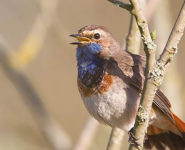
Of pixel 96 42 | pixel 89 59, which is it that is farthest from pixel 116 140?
pixel 96 42

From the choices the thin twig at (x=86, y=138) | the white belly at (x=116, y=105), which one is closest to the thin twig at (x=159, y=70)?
the white belly at (x=116, y=105)

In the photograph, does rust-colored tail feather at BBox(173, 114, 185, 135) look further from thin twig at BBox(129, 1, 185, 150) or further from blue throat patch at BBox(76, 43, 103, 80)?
thin twig at BBox(129, 1, 185, 150)

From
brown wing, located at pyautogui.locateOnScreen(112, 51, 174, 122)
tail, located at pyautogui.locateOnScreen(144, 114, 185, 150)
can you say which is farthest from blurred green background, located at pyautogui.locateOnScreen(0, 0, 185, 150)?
brown wing, located at pyautogui.locateOnScreen(112, 51, 174, 122)

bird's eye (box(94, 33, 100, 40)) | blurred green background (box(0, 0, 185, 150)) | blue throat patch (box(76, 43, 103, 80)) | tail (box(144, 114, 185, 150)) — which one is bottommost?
blurred green background (box(0, 0, 185, 150))

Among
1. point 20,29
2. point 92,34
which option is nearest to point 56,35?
point 92,34

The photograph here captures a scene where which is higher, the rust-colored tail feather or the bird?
the bird

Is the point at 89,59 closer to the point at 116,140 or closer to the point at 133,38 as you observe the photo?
the point at 133,38

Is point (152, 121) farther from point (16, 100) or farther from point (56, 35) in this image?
point (16, 100)
